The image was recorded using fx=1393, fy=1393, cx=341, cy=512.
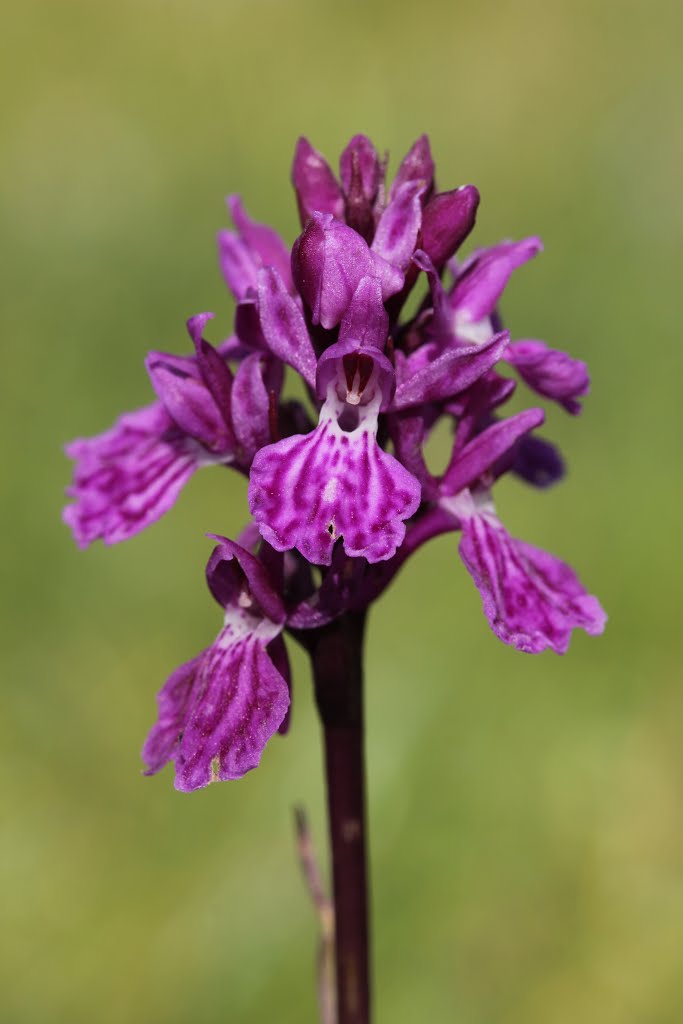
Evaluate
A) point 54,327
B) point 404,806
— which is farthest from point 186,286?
point 404,806

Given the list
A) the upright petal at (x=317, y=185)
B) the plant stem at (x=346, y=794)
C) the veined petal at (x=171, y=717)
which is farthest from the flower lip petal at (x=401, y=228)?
the veined petal at (x=171, y=717)

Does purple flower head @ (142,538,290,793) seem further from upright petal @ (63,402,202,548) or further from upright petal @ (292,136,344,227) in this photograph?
upright petal @ (292,136,344,227)

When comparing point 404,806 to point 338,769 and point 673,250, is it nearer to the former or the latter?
point 338,769

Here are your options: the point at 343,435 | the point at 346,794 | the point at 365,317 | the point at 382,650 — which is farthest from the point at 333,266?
the point at 382,650

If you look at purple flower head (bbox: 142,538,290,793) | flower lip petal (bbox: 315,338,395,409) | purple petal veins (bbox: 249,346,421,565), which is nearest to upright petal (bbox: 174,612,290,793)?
purple flower head (bbox: 142,538,290,793)

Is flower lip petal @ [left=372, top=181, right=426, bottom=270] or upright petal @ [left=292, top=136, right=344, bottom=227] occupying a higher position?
upright petal @ [left=292, top=136, right=344, bottom=227]

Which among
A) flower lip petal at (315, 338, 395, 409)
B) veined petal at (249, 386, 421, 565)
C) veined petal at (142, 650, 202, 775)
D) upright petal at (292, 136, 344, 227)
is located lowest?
veined petal at (142, 650, 202, 775)

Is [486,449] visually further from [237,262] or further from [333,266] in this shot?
[237,262]

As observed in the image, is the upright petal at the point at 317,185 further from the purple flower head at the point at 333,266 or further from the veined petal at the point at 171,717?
the veined petal at the point at 171,717
